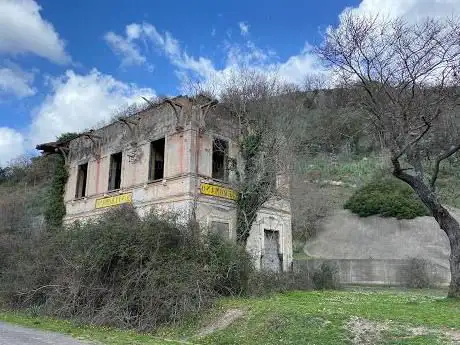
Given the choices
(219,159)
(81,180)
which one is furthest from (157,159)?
(81,180)

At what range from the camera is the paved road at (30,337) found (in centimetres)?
985

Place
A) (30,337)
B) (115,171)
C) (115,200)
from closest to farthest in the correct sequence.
A: (30,337) → (115,200) → (115,171)

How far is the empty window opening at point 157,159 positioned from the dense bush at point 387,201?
2107 cm

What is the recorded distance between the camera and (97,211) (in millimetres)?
24438

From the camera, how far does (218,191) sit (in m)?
21.1

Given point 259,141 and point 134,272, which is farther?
point 259,141

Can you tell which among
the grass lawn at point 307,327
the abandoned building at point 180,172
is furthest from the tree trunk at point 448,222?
the abandoned building at point 180,172

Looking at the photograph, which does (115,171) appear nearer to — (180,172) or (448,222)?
(180,172)

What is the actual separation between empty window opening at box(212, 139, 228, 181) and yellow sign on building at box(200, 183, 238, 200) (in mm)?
756

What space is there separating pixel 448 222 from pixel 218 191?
9.81m

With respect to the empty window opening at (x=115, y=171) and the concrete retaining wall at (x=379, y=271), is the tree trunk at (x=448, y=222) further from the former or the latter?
the empty window opening at (x=115, y=171)

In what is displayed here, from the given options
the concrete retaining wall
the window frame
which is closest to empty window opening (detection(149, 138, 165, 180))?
the window frame

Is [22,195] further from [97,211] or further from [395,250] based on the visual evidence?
Answer: [395,250]

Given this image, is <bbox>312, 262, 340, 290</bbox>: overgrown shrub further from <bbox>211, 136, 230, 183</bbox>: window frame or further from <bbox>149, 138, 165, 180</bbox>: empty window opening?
<bbox>149, 138, 165, 180</bbox>: empty window opening
